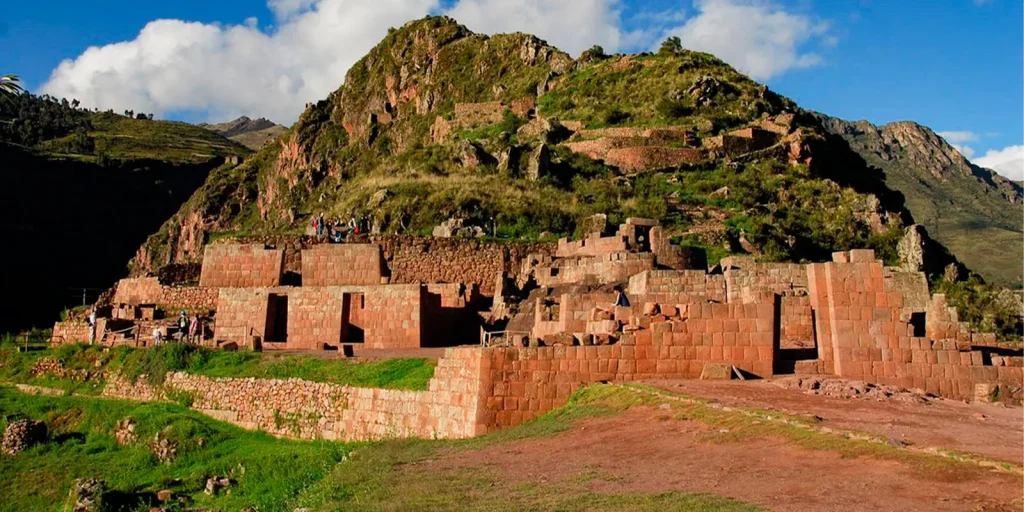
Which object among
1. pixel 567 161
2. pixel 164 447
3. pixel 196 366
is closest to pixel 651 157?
pixel 567 161

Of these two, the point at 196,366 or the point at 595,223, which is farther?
the point at 595,223

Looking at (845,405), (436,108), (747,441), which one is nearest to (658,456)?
(747,441)

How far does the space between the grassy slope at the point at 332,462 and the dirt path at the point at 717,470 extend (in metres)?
0.20

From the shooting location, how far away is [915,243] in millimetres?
32781

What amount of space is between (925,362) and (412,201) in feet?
83.4

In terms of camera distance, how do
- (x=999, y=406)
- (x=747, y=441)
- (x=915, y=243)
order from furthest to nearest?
(x=915, y=243) < (x=999, y=406) < (x=747, y=441)

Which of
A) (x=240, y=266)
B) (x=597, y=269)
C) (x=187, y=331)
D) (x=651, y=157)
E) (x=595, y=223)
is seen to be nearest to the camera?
(x=597, y=269)

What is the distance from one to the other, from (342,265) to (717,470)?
19315mm

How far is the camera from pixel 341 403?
18688 mm

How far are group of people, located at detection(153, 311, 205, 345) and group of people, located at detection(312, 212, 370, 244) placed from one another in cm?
499

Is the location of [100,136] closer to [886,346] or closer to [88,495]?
[88,495]

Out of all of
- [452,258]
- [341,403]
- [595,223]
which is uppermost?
[595,223]

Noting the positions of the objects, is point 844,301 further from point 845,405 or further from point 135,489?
point 135,489

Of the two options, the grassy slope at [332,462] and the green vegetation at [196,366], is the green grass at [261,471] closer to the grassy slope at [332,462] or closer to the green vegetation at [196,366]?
the grassy slope at [332,462]
